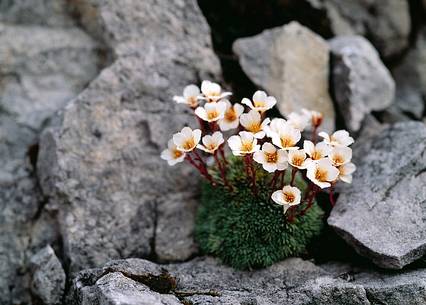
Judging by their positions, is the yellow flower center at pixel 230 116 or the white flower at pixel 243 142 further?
the yellow flower center at pixel 230 116

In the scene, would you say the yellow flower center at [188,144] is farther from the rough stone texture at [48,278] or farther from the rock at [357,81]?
the rock at [357,81]

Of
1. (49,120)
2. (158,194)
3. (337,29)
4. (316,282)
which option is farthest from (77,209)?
(337,29)

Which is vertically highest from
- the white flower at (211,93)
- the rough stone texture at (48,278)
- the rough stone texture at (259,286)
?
the white flower at (211,93)

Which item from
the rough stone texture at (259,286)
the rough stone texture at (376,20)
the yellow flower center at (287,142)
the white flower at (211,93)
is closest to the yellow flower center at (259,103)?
the white flower at (211,93)

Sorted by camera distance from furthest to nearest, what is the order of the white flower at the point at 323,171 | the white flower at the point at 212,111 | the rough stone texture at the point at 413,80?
the rough stone texture at the point at 413,80 < the white flower at the point at 212,111 < the white flower at the point at 323,171

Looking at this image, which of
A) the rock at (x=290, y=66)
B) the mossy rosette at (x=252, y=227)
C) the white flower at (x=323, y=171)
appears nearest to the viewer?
the white flower at (x=323, y=171)

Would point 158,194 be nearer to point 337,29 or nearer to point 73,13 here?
point 73,13

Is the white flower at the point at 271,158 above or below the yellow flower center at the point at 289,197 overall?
above
